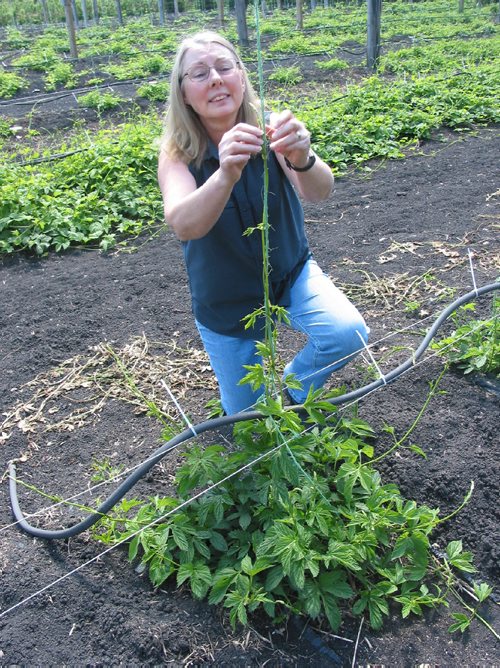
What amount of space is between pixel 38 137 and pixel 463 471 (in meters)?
6.65

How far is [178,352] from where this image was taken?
3.20m

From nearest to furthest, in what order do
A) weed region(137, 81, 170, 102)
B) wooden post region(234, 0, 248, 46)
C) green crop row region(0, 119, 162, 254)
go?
green crop row region(0, 119, 162, 254) → weed region(137, 81, 170, 102) → wooden post region(234, 0, 248, 46)

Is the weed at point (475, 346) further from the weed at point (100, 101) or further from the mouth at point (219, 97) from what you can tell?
the weed at point (100, 101)

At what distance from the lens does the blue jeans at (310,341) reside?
7.50 ft

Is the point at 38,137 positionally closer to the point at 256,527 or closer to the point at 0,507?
the point at 0,507

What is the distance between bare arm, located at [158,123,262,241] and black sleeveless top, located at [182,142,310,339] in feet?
0.33

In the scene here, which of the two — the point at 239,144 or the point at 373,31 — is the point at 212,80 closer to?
the point at 239,144

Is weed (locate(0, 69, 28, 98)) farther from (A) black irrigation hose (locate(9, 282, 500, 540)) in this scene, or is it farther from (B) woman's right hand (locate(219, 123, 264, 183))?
(B) woman's right hand (locate(219, 123, 264, 183))

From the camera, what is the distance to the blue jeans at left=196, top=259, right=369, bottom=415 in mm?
2287

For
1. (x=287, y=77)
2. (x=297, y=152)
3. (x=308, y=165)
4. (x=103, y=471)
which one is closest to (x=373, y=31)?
(x=287, y=77)

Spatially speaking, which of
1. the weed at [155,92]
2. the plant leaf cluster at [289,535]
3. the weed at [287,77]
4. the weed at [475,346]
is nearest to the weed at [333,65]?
the weed at [287,77]

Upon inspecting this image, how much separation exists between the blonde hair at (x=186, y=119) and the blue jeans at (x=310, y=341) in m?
0.61

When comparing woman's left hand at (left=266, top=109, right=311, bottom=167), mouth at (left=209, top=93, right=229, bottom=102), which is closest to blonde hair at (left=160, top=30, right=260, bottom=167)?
mouth at (left=209, top=93, right=229, bottom=102)

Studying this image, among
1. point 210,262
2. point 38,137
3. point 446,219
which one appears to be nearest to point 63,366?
point 210,262
